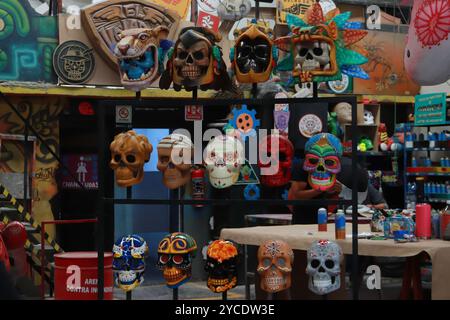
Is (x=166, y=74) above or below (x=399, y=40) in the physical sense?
below

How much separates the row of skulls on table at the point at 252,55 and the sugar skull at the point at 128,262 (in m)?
1.05

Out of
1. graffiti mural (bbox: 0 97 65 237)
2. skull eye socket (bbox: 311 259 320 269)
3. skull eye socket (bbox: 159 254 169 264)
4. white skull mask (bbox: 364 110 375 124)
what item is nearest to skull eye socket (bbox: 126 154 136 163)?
skull eye socket (bbox: 159 254 169 264)

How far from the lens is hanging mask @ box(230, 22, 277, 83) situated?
4598mm

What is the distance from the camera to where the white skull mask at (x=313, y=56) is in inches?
179

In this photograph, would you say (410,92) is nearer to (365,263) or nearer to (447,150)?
(447,150)

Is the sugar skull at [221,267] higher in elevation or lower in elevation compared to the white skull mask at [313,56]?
lower

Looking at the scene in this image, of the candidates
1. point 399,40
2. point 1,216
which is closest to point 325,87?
point 399,40

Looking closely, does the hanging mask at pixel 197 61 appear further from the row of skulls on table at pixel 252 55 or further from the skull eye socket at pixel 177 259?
the skull eye socket at pixel 177 259

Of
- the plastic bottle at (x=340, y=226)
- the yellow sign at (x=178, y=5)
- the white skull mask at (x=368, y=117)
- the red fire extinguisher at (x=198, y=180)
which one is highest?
the yellow sign at (x=178, y=5)

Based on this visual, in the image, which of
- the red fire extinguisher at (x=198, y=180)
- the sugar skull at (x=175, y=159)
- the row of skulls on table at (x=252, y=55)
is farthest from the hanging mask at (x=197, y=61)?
the red fire extinguisher at (x=198, y=180)

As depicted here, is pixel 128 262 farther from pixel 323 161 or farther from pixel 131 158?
pixel 323 161

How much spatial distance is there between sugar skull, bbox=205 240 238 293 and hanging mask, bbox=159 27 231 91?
42.0 inches

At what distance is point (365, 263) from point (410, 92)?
5483 millimetres
